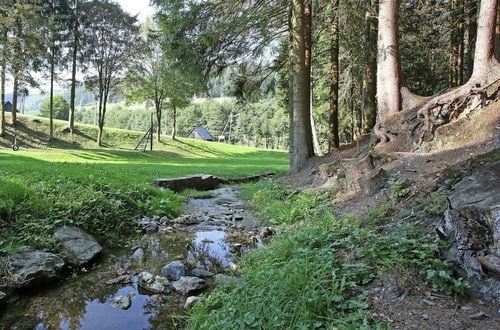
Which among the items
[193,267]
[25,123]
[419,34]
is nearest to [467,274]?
[193,267]

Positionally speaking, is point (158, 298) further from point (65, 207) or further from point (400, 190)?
point (400, 190)

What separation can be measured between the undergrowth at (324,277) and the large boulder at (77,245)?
2249 millimetres

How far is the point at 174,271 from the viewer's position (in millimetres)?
4336

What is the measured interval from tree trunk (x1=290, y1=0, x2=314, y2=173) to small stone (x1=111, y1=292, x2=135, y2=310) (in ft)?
29.8

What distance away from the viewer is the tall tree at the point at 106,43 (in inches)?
1166

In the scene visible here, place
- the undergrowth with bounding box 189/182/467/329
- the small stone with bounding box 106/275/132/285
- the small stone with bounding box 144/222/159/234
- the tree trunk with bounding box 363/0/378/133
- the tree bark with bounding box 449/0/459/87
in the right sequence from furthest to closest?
the tree bark with bounding box 449/0/459/87, the tree trunk with bounding box 363/0/378/133, the small stone with bounding box 144/222/159/234, the small stone with bounding box 106/275/132/285, the undergrowth with bounding box 189/182/467/329

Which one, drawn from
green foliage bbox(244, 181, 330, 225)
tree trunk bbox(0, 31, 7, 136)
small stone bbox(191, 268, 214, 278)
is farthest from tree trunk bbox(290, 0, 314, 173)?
tree trunk bbox(0, 31, 7, 136)

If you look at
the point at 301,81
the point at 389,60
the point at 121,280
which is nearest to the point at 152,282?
the point at 121,280

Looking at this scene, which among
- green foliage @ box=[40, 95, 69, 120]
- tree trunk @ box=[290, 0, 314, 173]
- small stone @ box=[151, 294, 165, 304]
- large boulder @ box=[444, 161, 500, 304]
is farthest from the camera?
green foliage @ box=[40, 95, 69, 120]

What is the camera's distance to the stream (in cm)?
336

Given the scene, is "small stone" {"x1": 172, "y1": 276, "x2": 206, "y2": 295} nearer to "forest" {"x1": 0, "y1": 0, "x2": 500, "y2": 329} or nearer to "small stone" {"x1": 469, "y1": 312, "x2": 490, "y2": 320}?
"forest" {"x1": 0, "y1": 0, "x2": 500, "y2": 329}

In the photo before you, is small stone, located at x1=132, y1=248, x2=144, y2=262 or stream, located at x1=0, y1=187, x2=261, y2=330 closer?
stream, located at x1=0, y1=187, x2=261, y2=330

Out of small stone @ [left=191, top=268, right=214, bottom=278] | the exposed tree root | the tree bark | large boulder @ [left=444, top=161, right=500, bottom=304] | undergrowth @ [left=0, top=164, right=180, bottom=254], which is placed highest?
the tree bark

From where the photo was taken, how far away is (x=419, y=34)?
555 inches
